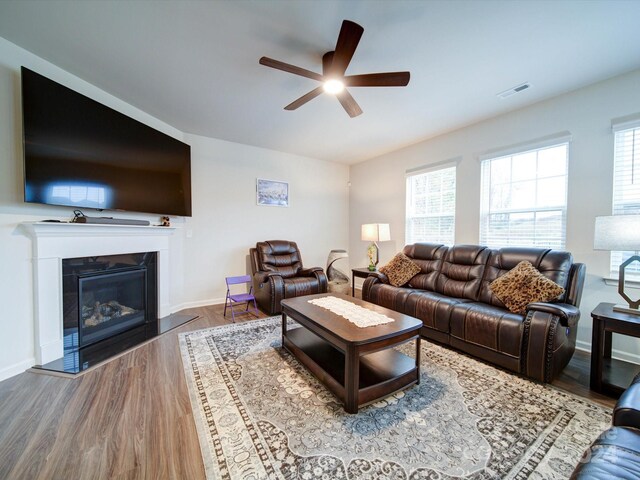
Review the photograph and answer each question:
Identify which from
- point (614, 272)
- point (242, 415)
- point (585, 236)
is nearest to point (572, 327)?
point (614, 272)

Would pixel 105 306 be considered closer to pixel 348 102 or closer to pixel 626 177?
pixel 348 102

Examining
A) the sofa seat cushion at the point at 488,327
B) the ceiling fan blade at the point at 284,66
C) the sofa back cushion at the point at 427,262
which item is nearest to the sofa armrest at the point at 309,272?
the sofa back cushion at the point at 427,262

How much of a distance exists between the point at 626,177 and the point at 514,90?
134cm

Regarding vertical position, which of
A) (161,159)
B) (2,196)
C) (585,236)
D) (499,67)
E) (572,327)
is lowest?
(572,327)

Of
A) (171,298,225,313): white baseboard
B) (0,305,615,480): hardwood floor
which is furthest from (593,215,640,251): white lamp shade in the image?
(171,298,225,313): white baseboard

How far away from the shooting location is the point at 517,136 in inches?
121

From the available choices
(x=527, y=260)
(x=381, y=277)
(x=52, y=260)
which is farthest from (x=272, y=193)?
(x=527, y=260)

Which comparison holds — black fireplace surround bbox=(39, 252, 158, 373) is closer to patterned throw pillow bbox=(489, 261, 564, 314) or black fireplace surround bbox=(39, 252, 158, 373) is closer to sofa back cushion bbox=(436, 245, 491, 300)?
sofa back cushion bbox=(436, 245, 491, 300)

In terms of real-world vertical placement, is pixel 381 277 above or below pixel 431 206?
below

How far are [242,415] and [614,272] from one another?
356 cm

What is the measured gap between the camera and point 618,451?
90 cm

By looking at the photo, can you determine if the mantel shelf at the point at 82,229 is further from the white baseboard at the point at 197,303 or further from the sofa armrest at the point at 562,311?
the sofa armrest at the point at 562,311

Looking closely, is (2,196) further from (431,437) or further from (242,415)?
(431,437)

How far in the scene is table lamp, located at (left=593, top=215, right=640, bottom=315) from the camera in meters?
1.80
